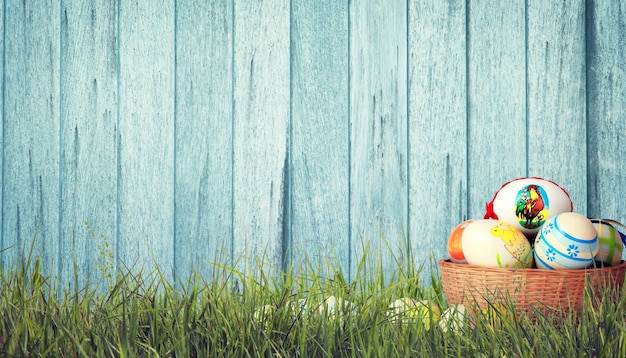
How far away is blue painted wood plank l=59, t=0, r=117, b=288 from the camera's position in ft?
8.23

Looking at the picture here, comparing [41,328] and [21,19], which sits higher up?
[21,19]

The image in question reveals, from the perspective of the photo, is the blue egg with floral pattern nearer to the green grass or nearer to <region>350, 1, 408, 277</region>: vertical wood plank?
the green grass

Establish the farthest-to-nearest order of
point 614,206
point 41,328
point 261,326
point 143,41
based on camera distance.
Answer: point 143,41 < point 614,206 < point 261,326 < point 41,328

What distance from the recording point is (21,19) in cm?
254

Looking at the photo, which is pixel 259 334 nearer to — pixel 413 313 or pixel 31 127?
pixel 413 313

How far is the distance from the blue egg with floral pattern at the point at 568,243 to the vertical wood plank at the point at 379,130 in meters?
0.62

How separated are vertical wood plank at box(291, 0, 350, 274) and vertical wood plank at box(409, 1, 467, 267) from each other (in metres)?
0.25

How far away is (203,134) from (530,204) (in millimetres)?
1177

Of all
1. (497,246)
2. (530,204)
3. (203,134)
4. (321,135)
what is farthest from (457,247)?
(203,134)

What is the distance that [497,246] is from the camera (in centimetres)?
192

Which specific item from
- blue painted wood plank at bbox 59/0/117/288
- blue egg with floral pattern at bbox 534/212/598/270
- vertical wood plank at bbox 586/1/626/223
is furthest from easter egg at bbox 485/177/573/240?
blue painted wood plank at bbox 59/0/117/288

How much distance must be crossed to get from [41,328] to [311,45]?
146 centimetres

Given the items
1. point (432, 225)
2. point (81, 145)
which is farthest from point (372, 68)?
point (81, 145)

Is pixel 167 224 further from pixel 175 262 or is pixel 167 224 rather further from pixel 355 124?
pixel 355 124
